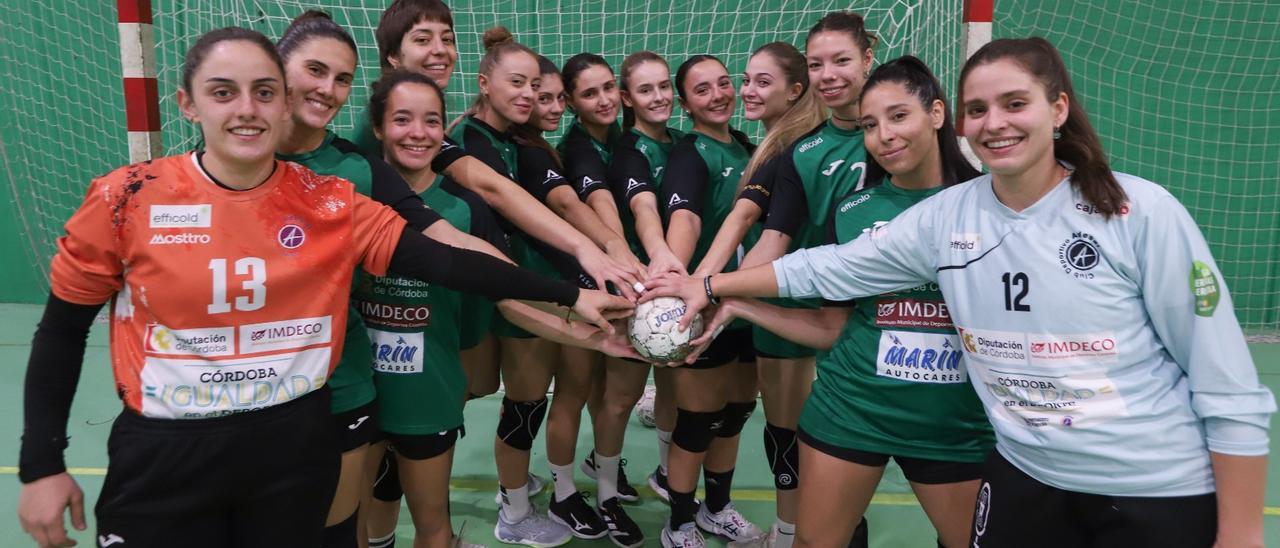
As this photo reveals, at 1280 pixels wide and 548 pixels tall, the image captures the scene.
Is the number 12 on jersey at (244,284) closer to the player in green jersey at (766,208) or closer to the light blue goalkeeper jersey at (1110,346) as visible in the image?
the player in green jersey at (766,208)

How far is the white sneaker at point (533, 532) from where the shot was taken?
126 inches

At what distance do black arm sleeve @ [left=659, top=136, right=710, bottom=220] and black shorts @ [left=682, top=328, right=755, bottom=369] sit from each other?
1.52 feet

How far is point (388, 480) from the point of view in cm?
255

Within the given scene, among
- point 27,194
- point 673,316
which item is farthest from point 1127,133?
point 27,194

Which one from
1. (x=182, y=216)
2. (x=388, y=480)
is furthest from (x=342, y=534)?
(x=182, y=216)

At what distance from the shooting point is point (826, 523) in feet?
6.92

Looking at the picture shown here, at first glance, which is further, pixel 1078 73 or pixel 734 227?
pixel 1078 73

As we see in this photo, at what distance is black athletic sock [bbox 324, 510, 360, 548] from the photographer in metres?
2.11

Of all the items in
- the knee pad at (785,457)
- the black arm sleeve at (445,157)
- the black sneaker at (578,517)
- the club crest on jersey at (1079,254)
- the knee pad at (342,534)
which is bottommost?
the black sneaker at (578,517)

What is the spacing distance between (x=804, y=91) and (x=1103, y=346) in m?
1.66

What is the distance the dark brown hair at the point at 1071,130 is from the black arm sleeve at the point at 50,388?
189 centimetres

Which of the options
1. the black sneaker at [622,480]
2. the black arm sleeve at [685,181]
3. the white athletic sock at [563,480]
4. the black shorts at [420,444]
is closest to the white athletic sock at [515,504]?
the white athletic sock at [563,480]

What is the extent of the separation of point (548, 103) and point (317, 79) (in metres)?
1.13

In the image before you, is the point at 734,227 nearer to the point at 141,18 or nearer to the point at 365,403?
the point at 365,403
